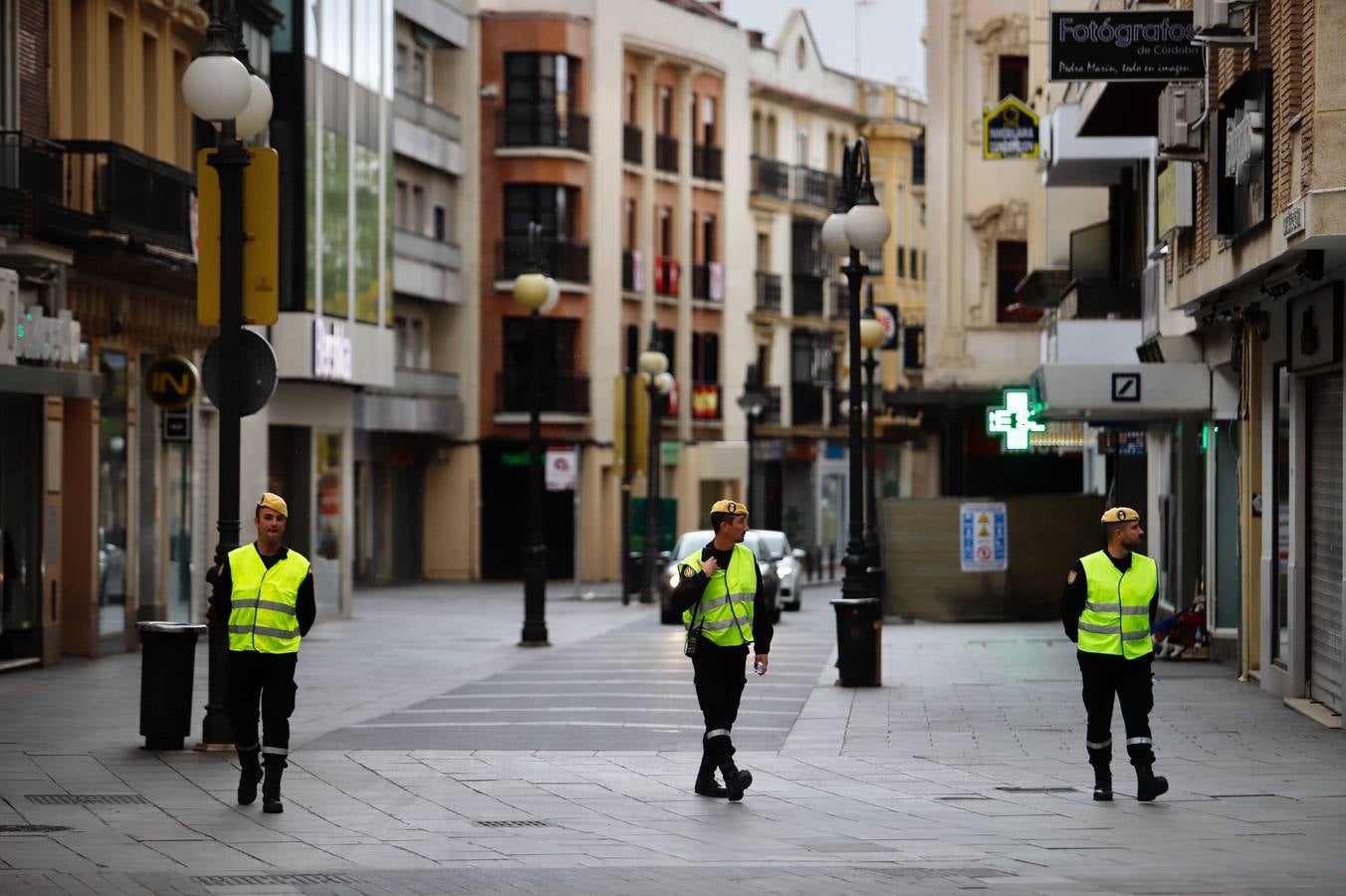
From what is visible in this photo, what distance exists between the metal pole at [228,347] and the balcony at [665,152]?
5121cm

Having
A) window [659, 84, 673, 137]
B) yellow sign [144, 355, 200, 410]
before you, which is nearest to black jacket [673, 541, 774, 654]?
yellow sign [144, 355, 200, 410]

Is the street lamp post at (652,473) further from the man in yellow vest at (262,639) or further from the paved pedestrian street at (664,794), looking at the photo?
the man in yellow vest at (262,639)

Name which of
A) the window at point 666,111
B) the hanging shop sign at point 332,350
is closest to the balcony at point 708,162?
the window at point 666,111

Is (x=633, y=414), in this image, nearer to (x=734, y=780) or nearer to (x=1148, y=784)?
(x=734, y=780)

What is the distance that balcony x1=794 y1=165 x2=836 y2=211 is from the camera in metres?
78.1

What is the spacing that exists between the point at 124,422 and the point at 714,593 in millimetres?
16380

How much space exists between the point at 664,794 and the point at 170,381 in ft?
52.1

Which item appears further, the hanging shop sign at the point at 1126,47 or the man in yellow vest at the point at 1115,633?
the hanging shop sign at the point at 1126,47

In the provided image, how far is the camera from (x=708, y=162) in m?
71.1

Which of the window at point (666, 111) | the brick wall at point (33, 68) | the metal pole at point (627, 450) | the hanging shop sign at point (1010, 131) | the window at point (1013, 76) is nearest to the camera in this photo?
the brick wall at point (33, 68)

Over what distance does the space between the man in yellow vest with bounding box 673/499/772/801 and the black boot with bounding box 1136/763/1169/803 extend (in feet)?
7.22

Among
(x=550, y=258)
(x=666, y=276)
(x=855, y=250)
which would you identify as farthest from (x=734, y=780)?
(x=666, y=276)

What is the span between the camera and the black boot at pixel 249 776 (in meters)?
13.7

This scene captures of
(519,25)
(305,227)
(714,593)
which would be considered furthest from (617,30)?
(714,593)
